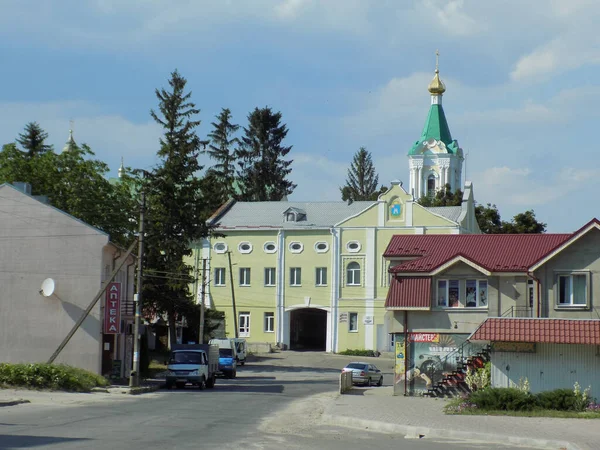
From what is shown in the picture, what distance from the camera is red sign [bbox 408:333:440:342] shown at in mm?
40031

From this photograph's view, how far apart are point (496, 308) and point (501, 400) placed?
1013 centimetres

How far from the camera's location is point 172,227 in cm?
6203

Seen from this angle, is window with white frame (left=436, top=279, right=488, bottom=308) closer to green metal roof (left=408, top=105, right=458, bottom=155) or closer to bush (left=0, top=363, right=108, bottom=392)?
bush (left=0, top=363, right=108, bottom=392)

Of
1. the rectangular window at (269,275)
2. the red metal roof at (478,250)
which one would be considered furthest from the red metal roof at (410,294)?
the rectangular window at (269,275)

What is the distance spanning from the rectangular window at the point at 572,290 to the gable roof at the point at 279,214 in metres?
40.6

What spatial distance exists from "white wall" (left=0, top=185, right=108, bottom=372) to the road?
726 cm

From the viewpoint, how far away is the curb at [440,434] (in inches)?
800

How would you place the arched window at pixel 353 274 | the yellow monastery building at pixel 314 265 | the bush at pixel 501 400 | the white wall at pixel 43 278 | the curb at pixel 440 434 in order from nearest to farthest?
1. the curb at pixel 440 434
2. the bush at pixel 501 400
3. the white wall at pixel 43 278
4. the yellow monastery building at pixel 314 265
5. the arched window at pixel 353 274

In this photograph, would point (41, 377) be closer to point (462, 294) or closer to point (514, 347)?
point (462, 294)

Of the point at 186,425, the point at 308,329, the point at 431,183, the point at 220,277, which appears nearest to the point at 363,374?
the point at 186,425

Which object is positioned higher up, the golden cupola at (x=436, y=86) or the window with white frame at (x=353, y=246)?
the golden cupola at (x=436, y=86)

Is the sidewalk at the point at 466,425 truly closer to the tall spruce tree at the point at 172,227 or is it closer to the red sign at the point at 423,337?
the red sign at the point at 423,337

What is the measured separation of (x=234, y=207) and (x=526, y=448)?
2540 inches

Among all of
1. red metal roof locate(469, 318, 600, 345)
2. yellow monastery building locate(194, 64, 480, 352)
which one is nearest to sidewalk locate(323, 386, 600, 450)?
red metal roof locate(469, 318, 600, 345)
